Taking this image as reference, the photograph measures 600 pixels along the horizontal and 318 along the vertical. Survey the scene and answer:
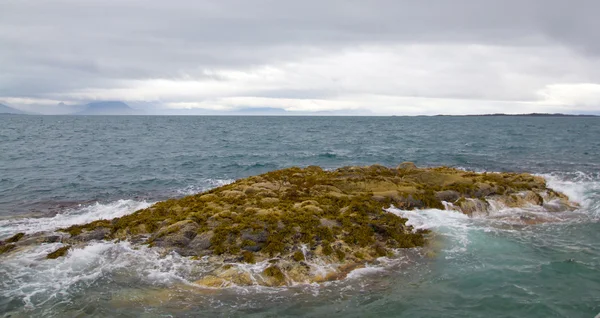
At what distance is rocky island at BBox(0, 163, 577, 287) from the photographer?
16.5m

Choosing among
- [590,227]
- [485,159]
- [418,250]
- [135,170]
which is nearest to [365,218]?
[418,250]

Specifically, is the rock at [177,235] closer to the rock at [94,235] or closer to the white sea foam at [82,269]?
the white sea foam at [82,269]

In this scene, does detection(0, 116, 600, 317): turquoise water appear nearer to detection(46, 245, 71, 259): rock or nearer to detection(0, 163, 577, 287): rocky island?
detection(46, 245, 71, 259): rock

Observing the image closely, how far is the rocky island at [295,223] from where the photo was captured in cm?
1653

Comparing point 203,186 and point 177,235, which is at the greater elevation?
point 177,235

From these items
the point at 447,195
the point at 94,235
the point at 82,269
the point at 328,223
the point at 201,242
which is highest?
the point at 447,195

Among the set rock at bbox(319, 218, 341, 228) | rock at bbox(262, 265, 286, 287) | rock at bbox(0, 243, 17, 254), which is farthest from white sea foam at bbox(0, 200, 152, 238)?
rock at bbox(319, 218, 341, 228)

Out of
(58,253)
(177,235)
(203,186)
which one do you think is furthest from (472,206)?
(203,186)

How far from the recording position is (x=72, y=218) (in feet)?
81.1

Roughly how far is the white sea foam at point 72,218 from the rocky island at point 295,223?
9.62ft

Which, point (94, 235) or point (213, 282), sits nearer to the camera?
point (213, 282)

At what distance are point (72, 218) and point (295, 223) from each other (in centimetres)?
1464

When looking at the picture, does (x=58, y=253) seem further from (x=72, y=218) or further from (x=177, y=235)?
(x=72, y=218)

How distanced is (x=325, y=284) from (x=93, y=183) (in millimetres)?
29425
